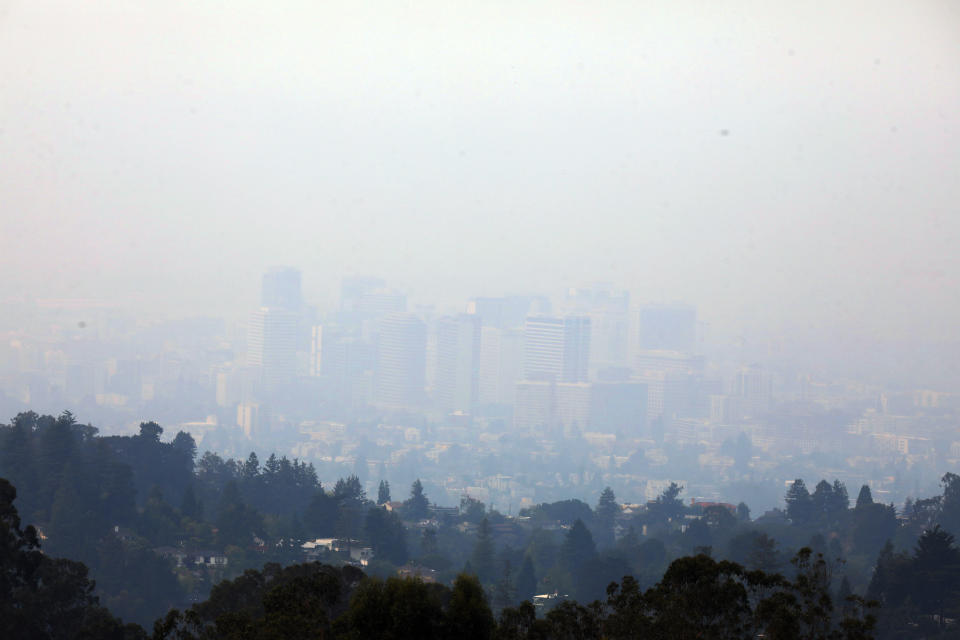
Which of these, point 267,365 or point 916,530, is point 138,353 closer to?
point 267,365

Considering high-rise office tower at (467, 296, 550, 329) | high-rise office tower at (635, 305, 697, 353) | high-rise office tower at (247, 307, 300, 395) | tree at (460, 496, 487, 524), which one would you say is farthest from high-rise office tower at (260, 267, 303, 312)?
tree at (460, 496, 487, 524)

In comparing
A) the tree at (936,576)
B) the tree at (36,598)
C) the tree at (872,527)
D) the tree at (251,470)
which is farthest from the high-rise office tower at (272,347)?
the tree at (36,598)

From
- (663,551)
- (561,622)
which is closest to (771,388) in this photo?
(663,551)

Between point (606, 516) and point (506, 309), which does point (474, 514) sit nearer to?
point (606, 516)

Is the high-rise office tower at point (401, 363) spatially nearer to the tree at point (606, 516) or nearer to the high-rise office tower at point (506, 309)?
the high-rise office tower at point (506, 309)

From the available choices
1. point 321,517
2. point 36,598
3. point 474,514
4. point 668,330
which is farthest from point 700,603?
point 668,330
